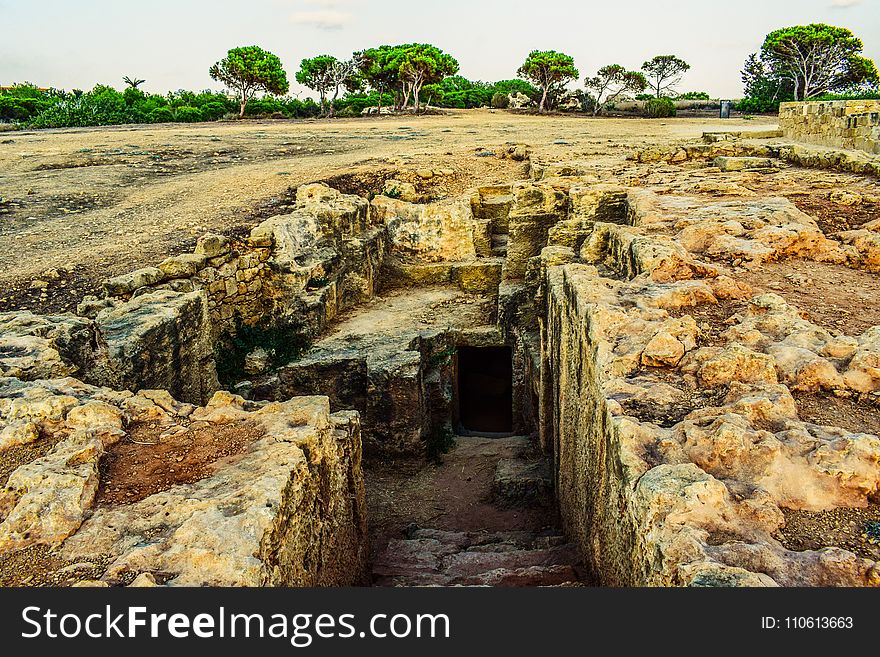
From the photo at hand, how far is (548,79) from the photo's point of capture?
115 feet

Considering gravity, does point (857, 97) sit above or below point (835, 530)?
above

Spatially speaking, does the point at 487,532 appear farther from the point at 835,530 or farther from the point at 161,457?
the point at 835,530

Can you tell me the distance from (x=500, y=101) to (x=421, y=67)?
20.1ft

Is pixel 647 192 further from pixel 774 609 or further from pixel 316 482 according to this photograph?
pixel 774 609

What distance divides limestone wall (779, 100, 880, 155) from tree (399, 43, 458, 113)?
72.3 ft

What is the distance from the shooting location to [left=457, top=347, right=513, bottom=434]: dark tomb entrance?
11930mm

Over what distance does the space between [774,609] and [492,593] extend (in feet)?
2.93

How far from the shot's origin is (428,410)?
9.25m

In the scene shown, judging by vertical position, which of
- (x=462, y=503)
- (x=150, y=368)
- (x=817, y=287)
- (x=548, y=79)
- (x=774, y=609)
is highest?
(x=548, y=79)

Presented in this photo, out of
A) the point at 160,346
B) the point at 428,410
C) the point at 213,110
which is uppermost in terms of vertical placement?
the point at 213,110

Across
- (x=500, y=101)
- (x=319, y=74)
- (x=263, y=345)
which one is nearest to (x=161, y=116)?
(x=319, y=74)

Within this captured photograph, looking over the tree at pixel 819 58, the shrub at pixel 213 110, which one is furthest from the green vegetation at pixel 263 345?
the tree at pixel 819 58

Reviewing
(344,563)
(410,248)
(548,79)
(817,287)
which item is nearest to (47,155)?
(410,248)

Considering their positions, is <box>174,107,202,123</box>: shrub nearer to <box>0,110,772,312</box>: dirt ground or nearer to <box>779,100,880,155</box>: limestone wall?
<box>0,110,772,312</box>: dirt ground
